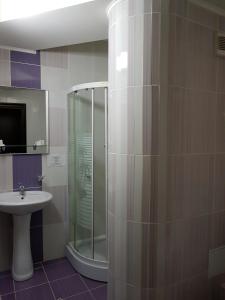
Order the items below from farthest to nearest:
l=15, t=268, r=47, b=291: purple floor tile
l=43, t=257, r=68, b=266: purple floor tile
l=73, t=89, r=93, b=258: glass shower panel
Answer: l=43, t=257, r=68, b=266: purple floor tile
l=73, t=89, r=93, b=258: glass shower panel
l=15, t=268, r=47, b=291: purple floor tile

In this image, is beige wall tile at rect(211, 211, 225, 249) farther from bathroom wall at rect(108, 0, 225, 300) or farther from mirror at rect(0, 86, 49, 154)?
mirror at rect(0, 86, 49, 154)

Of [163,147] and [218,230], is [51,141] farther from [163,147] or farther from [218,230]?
[218,230]

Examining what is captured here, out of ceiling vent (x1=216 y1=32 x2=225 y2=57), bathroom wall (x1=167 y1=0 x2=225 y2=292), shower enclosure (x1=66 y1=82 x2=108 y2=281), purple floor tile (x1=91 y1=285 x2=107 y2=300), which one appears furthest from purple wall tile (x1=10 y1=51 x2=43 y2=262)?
ceiling vent (x1=216 y1=32 x2=225 y2=57)

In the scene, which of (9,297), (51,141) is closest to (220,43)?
(51,141)

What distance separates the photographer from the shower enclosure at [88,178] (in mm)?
2148

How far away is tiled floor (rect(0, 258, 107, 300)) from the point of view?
189 centimetres

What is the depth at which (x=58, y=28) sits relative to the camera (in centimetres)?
177

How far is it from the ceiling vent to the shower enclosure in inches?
40.5

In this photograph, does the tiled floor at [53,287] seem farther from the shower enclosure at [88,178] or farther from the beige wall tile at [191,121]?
the beige wall tile at [191,121]

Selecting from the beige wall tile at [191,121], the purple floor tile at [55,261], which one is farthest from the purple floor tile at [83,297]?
the beige wall tile at [191,121]

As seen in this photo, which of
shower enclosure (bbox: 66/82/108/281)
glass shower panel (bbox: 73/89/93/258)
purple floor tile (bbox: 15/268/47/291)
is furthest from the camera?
glass shower panel (bbox: 73/89/93/258)

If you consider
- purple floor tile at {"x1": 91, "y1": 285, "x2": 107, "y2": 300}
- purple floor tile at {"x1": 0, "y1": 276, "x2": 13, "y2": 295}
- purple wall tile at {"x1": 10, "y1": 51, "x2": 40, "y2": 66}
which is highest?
purple wall tile at {"x1": 10, "y1": 51, "x2": 40, "y2": 66}

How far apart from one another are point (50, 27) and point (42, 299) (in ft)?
7.37

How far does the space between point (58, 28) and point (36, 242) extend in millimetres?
2106
